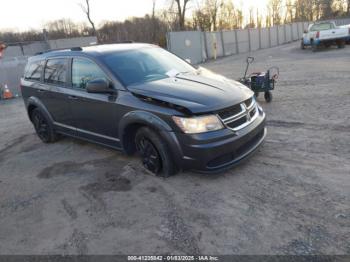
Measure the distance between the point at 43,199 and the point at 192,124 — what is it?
213 cm

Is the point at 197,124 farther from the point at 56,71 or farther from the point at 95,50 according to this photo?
the point at 56,71

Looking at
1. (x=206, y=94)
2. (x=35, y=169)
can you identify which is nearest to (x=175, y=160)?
(x=206, y=94)

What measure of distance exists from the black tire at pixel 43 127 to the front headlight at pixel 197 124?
330 cm

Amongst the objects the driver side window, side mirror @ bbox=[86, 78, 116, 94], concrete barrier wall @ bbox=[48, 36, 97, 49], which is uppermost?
concrete barrier wall @ bbox=[48, 36, 97, 49]

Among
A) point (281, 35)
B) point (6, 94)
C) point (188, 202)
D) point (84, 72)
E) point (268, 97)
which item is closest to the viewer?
point (188, 202)

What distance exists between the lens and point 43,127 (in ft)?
21.4

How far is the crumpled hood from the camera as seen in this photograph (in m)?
3.91

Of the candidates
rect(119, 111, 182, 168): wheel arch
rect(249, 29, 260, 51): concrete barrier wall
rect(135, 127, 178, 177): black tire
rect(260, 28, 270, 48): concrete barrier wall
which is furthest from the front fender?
rect(260, 28, 270, 48): concrete barrier wall

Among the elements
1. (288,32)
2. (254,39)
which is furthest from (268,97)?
(288,32)

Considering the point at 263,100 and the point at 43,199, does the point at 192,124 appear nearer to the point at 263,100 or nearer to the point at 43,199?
the point at 43,199

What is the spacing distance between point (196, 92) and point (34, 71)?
12.5 ft

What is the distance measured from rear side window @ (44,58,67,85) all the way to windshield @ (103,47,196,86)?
105 centimetres

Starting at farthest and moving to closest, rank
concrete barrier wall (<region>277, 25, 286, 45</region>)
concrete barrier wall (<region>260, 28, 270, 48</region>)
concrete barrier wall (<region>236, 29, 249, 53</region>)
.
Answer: concrete barrier wall (<region>277, 25, 286, 45</region>) → concrete barrier wall (<region>260, 28, 270, 48</region>) → concrete barrier wall (<region>236, 29, 249, 53</region>)

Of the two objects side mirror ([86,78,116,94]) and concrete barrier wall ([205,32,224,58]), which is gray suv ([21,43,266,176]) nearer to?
side mirror ([86,78,116,94])
